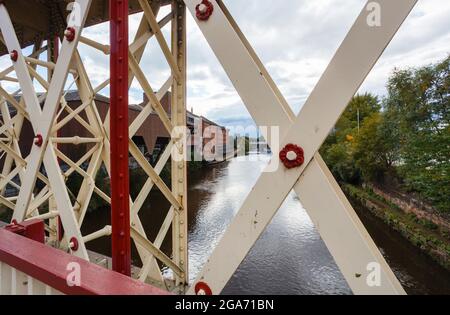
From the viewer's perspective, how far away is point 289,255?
8898 millimetres

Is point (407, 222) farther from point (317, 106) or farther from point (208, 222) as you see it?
point (317, 106)

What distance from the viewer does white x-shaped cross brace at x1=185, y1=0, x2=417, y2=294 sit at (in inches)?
30.5

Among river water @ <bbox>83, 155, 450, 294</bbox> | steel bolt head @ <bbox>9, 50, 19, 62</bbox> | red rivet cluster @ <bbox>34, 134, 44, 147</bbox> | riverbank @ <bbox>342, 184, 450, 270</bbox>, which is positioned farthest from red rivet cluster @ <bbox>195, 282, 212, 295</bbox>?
riverbank @ <bbox>342, 184, 450, 270</bbox>

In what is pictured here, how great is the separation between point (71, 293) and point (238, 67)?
925 millimetres

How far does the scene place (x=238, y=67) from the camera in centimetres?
→ 96

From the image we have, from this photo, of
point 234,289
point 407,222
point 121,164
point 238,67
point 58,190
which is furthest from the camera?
point 407,222

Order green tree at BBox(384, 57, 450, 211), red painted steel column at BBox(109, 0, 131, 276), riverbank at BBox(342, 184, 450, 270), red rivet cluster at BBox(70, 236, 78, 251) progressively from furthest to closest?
green tree at BBox(384, 57, 450, 211) < riverbank at BBox(342, 184, 450, 270) < red rivet cluster at BBox(70, 236, 78, 251) < red painted steel column at BBox(109, 0, 131, 276)

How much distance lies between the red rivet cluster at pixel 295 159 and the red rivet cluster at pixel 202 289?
1.80 feet

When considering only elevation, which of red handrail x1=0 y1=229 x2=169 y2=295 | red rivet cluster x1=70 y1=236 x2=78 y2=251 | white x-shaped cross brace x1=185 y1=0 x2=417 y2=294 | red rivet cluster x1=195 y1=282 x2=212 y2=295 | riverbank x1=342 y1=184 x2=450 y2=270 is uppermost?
white x-shaped cross brace x1=185 y1=0 x2=417 y2=294

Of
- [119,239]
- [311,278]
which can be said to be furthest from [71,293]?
[311,278]

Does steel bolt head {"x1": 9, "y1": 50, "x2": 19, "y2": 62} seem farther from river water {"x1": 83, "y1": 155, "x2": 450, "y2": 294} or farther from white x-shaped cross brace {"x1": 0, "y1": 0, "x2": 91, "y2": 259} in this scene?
river water {"x1": 83, "y1": 155, "x2": 450, "y2": 294}

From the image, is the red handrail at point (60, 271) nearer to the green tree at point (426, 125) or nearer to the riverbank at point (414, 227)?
the green tree at point (426, 125)

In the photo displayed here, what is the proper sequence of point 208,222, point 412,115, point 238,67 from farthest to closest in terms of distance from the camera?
1. point 208,222
2. point 412,115
3. point 238,67

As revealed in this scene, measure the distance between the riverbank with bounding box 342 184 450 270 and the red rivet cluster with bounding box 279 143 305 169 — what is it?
396 inches
